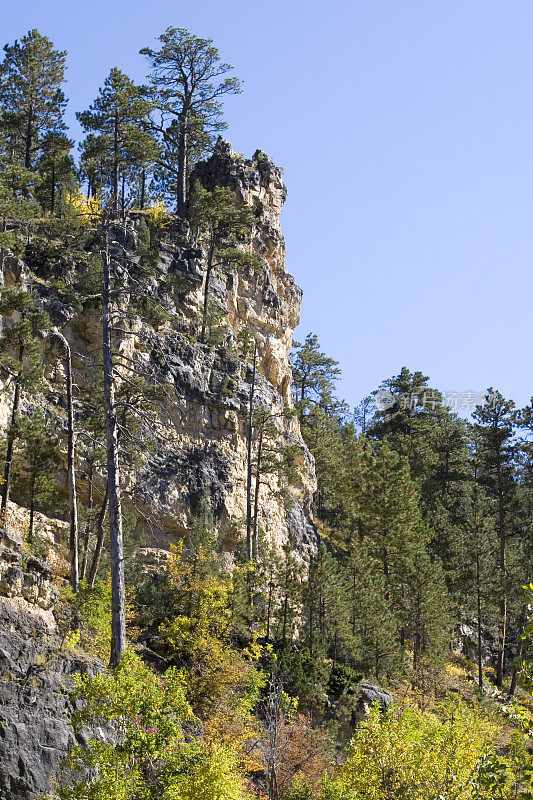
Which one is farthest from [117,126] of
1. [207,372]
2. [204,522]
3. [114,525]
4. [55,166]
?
[114,525]

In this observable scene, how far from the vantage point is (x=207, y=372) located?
3953 cm

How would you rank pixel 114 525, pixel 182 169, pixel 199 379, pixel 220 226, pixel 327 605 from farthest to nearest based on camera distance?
pixel 182 169, pixel 220 226, pixel 199 379, pixel 327 605, pixel 114 525

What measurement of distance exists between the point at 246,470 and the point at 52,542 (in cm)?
1303

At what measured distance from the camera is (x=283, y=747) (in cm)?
2467

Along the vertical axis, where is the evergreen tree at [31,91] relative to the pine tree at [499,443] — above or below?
above

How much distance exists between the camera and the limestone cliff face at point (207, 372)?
3488cm

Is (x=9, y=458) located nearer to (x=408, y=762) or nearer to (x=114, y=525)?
(x=114, y=525)

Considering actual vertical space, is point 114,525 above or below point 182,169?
below

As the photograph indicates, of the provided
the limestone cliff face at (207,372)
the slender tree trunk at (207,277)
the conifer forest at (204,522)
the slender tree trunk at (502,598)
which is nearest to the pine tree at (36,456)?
the conifer forest at (204,522)

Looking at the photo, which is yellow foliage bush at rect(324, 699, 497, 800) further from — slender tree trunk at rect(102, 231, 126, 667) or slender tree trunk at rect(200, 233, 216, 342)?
slender tree trunk at rect(200, 233, 216, 342)

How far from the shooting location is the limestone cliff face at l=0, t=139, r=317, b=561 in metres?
34.9

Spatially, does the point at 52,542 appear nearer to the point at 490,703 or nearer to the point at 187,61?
the point at 490,703

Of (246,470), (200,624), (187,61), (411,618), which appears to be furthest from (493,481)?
(187,61)

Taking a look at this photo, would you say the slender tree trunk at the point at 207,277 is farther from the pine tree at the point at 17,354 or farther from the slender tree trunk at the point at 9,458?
the slender tree trunk at the point at 9,458
